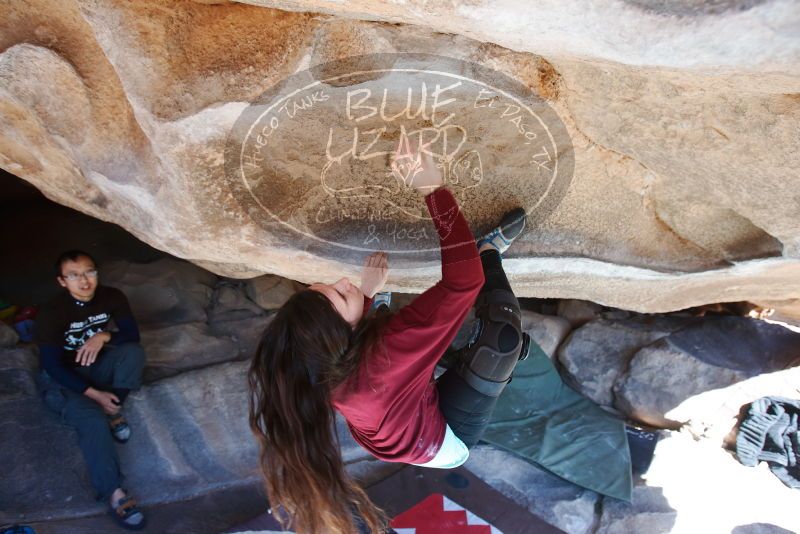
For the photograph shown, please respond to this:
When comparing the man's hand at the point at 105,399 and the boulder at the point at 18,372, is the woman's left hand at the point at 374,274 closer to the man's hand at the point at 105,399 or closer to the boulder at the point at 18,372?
the man's hand at the point at 105,399

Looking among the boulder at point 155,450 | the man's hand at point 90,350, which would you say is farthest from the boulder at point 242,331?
the man's hand at point 90,350

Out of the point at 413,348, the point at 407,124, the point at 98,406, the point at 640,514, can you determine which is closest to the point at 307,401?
the point at 413,348

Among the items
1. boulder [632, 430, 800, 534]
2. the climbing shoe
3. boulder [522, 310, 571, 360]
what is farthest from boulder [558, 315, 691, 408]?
the climbing shoe

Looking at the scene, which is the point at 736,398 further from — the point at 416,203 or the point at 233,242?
the point at 233,242

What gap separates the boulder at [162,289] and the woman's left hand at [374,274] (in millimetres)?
1380

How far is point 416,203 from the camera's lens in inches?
58.8

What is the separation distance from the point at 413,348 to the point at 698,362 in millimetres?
1877

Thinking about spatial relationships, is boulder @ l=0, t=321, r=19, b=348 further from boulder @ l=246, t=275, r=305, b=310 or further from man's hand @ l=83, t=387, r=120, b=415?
boulder @ l=246, t=275, r=305, b=310

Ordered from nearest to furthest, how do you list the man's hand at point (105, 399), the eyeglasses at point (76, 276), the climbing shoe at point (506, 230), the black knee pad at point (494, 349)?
the black knee pad at point (494, 349) < the climbing shoe at point (506, 230) < the eyeglasses at point (76, 276) < the man's hand at point (105, 399)

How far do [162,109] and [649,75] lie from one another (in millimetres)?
968

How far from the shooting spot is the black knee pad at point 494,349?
144 centimetres

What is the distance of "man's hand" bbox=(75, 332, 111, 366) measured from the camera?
2010 mm

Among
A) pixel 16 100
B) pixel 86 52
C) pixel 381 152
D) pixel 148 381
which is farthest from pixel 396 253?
pixel 148 381

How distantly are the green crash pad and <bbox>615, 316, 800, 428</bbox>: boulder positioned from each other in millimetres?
168
